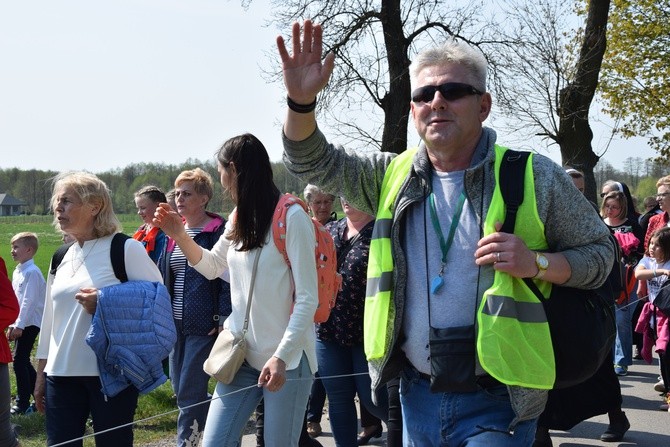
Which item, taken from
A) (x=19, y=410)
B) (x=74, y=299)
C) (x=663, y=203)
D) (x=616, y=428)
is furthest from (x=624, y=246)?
(x=74, y=299)

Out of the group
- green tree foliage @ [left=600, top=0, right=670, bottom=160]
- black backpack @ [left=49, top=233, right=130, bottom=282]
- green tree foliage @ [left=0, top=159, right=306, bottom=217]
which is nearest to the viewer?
black backpack @ [left=49, top=233, right=130, bottom=282]

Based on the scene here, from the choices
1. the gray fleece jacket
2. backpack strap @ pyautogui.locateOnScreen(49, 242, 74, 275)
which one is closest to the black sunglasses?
the gray fleece jacket

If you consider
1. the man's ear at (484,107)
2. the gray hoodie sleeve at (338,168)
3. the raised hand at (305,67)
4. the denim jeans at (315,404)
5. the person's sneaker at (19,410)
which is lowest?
the person's sneaker at (19,410)

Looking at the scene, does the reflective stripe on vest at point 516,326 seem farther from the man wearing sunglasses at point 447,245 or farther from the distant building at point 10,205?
the distant building at point 10,205

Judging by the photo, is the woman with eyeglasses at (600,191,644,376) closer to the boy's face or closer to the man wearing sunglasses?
the boy's face

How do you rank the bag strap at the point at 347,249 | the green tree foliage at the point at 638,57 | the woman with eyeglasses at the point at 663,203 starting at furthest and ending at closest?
the green tree foliage at the point at 638,57
the woman with eyeglasses at the point at 663,203
the bag strap at the point at 347,249

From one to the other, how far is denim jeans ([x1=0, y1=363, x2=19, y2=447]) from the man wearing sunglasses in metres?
2.92

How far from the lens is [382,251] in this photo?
10.1 feet

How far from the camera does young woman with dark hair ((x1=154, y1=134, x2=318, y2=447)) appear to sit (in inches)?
161

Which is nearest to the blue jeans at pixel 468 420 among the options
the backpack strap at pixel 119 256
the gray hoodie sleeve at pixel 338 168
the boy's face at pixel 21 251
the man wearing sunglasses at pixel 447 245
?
the man wearing sunglasses at pixel 447 245

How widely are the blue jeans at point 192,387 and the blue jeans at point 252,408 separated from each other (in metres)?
1.78

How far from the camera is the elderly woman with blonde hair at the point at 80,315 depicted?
462 cm

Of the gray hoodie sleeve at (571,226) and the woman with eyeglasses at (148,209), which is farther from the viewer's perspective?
the woman with eyeglasses at (148,209)

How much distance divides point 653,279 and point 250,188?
5.65 meters
